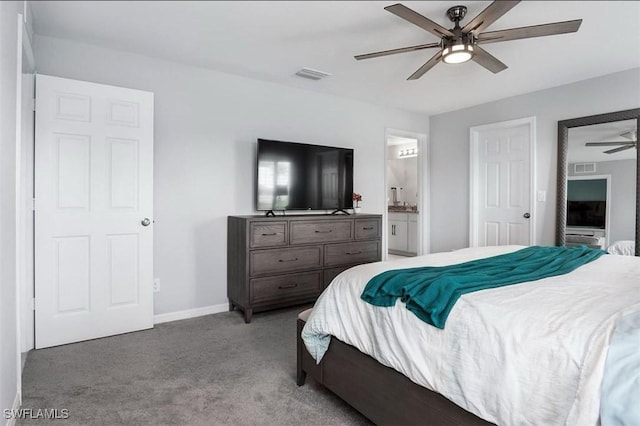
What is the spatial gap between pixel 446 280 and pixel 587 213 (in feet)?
10.7

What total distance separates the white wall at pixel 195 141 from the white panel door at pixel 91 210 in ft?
0.70

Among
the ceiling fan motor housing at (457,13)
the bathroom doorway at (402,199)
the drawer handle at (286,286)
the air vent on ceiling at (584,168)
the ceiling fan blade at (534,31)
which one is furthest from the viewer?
the bathroom doorway at (402,199)

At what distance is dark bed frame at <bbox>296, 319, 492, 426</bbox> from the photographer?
1373 millimetres

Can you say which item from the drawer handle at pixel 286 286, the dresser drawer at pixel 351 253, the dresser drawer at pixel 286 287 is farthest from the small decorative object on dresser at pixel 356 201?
the drawer handle at pixel 286 286

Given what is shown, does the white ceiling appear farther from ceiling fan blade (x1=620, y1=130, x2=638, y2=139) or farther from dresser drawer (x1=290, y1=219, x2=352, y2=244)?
dresser drawer (x1=290, y1=219, x2=352, y2=244)

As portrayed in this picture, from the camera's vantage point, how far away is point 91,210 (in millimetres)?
2885

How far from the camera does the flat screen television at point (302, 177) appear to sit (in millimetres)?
3699

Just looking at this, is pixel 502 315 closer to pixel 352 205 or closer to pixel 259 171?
pixel 259 171

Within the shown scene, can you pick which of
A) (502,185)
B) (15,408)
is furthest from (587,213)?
(15,408)

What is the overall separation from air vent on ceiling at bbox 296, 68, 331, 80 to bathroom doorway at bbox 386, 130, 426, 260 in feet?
8.96

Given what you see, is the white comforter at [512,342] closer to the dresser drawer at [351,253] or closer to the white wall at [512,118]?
the dresser drawer at [351,253]

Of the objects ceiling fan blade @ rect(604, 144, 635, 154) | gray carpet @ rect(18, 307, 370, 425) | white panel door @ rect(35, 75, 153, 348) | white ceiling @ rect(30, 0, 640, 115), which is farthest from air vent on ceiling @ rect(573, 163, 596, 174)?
Answer: white panel door @ rect(35, 75, 153, 348)

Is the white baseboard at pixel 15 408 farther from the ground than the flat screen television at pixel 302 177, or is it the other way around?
the flat screen television at pixel 302 177

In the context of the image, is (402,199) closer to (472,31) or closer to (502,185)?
(502,185)
